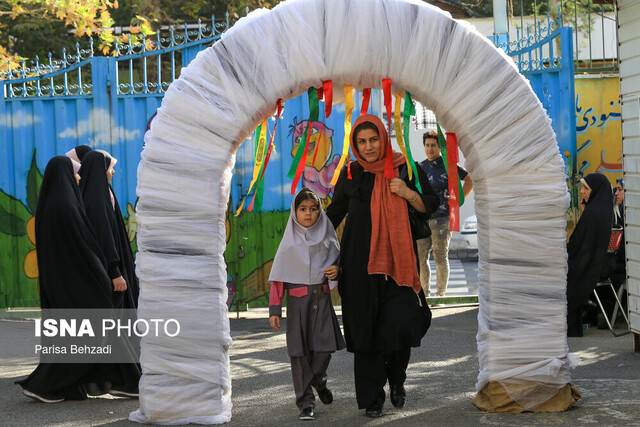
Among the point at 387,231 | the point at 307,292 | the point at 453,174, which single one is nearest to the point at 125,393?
the point at 307,292

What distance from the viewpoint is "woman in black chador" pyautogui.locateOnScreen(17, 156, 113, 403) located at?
5.98m

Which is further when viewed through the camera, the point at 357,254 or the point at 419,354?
the point at 419,354

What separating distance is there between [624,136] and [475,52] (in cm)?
267

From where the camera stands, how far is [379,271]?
5.30 meters

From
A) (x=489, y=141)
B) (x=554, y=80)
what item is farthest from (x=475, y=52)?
(x=554, y=80)

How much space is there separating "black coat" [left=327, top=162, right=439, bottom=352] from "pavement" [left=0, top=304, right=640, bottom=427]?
1.53 feet

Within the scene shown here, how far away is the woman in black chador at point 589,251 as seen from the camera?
8.15 meters

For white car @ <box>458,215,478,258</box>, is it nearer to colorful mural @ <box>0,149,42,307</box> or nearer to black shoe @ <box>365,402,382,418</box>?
colorful mural @ <box>0,149,42,307</box>

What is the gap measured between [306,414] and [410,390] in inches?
39.9

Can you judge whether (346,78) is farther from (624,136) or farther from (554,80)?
(554,80)

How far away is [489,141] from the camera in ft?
17.1

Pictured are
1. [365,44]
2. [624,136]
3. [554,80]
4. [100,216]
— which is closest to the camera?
[365,44]

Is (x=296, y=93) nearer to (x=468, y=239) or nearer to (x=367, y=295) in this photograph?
(x=367, y=295)

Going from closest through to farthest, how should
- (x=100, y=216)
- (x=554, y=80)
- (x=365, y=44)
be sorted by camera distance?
(x=365, y=44) → (x=100, y=216) → (x=554, y=80)
